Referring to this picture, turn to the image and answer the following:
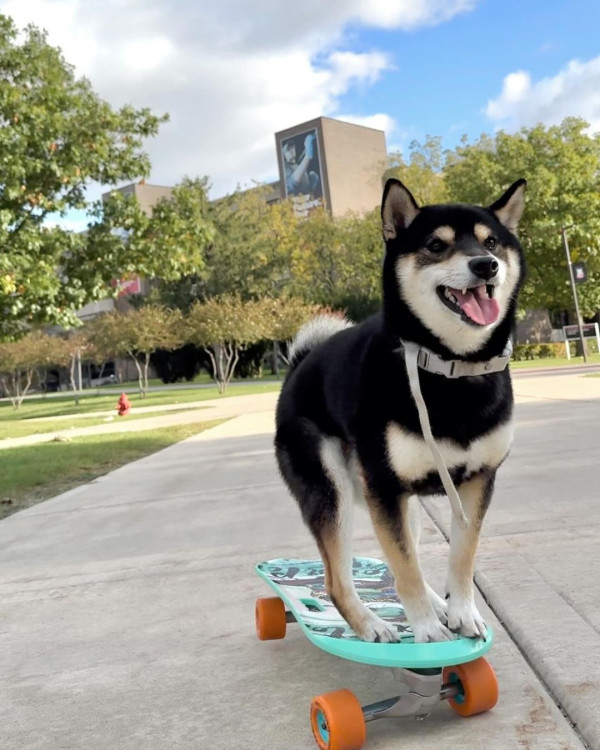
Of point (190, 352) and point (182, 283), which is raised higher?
point (182, 283)

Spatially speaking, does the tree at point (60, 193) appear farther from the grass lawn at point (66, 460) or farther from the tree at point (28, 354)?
the tree at point (28, 354)

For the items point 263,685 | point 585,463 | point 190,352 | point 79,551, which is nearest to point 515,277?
point 263,685

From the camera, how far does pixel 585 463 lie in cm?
639

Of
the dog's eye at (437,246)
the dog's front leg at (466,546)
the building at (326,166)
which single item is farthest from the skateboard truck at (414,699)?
the building at (326,166)

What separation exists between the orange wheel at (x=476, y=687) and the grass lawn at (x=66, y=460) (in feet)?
18.6

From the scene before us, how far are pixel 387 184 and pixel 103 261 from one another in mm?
13176

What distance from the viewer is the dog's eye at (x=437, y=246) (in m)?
2.39

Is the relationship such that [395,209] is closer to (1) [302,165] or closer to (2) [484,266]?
(2) [484,266]

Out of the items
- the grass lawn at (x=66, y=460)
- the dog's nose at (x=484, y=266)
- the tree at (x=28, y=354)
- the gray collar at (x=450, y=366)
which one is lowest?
the grass lawn at (x=66, y=460)

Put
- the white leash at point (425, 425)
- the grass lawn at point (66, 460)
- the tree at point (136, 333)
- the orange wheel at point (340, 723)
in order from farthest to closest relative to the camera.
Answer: the tree at point (136, 333) < the grass lawn at point (66, 460) < the white leash at point (425, 425) < the orange wheel at point (340, 723)

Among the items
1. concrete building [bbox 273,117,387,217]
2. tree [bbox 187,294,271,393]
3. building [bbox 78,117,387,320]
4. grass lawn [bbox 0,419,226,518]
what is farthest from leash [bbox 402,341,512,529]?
concrete building [bbox 273,117,387,217]

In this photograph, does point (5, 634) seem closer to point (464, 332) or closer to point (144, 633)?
point (144, 633)

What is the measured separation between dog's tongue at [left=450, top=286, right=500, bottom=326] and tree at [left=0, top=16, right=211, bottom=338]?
10.8 metres

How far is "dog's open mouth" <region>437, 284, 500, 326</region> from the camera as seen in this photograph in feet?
7.57
